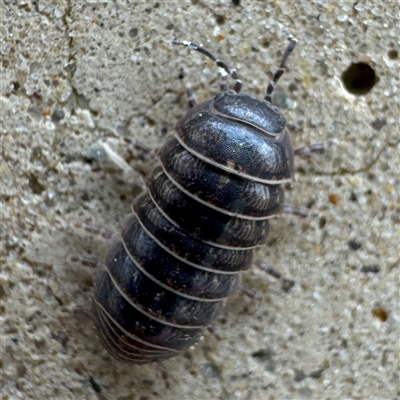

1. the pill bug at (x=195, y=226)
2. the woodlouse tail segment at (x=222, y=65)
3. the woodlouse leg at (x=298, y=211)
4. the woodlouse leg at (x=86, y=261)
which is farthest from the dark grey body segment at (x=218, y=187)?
the woodlouse leg at (x=86, y=261)

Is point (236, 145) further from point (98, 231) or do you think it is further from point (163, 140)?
point (98, 231)

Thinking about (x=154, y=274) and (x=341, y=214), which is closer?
(x=154, y=274)

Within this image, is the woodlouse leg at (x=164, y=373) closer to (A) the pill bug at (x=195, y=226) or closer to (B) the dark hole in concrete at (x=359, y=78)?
(A) the pill bug at (x=195, y=226)

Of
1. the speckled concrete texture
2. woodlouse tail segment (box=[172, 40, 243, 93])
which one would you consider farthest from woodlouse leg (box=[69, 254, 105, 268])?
woodlouse tail segment (box=[172, 40, 243, 93])

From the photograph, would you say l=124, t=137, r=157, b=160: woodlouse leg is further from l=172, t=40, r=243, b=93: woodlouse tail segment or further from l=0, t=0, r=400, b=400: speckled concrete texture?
l=172, t=40, r=243, b=93: woodlouse tail segment

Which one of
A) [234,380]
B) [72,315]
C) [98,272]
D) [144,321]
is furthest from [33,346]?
[234,380]

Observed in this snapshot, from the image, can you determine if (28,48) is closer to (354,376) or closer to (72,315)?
(72,315)
